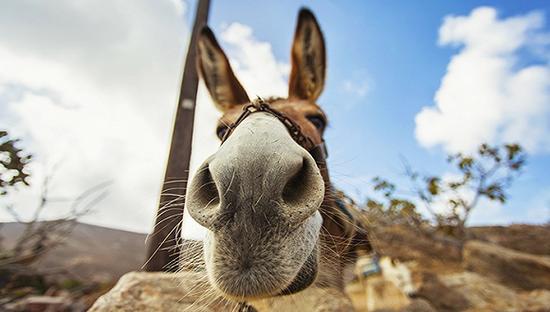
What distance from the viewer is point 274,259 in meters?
0.94

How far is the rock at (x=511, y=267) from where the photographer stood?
7.26 meters

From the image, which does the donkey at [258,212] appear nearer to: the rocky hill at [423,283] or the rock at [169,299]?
the rocky hill at [423,283]

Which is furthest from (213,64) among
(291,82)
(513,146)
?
(513,146)

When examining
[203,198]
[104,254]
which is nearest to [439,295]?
[203,198]

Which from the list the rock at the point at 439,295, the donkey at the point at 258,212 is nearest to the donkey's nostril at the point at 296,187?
the donkey at the point at 258,212

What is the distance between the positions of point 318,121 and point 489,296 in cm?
644

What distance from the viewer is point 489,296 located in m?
5.92

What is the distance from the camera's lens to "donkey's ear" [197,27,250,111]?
2801 millimetres

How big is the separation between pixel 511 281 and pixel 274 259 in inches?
372

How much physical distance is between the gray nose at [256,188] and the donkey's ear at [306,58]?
5.33 ft

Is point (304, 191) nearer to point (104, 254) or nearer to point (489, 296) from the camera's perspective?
point (489, 296)

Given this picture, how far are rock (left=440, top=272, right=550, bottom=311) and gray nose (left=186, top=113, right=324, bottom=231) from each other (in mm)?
6241

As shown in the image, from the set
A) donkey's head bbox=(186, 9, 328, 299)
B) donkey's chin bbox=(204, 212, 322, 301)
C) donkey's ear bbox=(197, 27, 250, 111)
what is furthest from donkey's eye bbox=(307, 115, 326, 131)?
donkey's chin bbox=(204, 212, 322, 301)

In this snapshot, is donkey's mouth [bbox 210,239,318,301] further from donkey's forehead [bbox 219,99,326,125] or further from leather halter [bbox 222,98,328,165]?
donkey's forehead [bbox 219,99,326,125]
